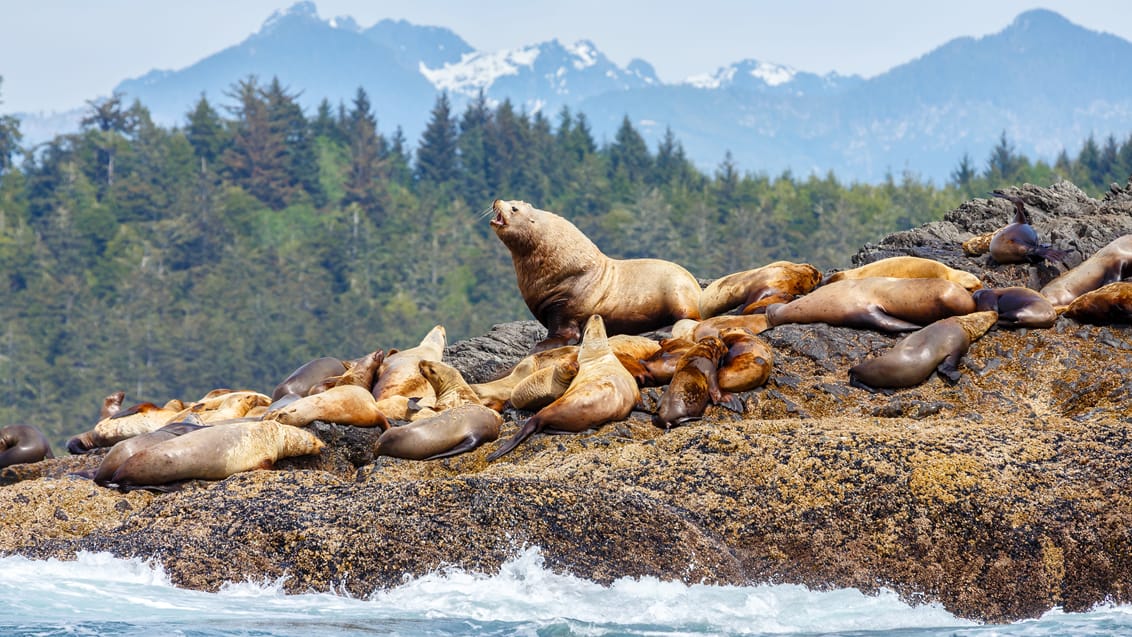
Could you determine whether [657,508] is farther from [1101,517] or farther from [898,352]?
[898,352]

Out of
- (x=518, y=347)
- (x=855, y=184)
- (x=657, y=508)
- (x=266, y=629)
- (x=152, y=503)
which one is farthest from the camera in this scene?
(x=855, y=184)

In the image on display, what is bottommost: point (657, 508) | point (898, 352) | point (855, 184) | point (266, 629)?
point (266, 629)

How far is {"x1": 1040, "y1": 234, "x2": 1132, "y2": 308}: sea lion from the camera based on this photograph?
9328 mm

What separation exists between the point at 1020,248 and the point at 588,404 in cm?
422

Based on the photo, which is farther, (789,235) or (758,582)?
(789,235)

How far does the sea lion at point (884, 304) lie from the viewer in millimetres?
8750

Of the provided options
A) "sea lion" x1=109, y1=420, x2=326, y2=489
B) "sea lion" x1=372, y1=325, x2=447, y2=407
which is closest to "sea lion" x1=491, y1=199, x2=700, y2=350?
"sea lion" x1=372, y1=325, x2=447, y2=407

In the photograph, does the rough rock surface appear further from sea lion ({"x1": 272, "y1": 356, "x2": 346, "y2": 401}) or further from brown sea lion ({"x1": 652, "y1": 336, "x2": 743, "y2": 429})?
sea lion ({"x1": 272, "y1": 356, "x2": 346, "y2": 401})

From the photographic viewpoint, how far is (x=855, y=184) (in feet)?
367

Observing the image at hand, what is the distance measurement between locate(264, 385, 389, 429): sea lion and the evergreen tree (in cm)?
10488

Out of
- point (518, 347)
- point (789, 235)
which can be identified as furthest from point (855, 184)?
point (518, 347)

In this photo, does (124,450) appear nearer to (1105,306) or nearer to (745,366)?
(745,366)

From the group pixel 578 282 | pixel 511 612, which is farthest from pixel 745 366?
pixel 578 282

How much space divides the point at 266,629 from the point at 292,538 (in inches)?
30.0
